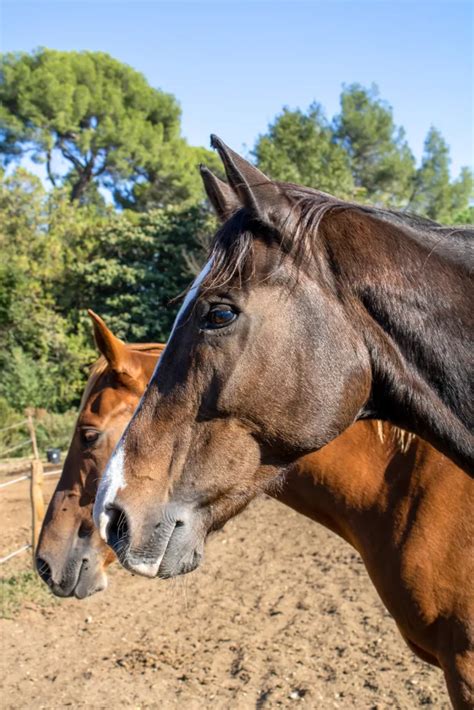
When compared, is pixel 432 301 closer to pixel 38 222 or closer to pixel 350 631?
pixel 350 631

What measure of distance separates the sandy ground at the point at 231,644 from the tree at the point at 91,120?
91.1ft

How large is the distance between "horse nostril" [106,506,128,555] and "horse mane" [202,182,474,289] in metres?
0.61

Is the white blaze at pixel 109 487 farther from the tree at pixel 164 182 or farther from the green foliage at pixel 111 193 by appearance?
the tree at pixel 164 182

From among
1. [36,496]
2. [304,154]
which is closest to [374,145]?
[304,154]

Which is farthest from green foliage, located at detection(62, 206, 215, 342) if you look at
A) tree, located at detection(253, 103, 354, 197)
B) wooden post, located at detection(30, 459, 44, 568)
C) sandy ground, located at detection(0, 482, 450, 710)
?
sandy ground, located at detection(0, 482, 450, 710)

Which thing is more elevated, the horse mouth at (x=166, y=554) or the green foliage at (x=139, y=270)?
the horse mouth at (x=166, y=554)

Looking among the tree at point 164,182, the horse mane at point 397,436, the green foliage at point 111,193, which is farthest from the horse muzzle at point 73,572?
the tree at point 164,182

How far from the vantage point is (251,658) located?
4.59m

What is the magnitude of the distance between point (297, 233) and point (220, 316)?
287 millimetres

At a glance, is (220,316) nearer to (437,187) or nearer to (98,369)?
(98,369)

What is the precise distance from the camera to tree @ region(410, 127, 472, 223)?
32312mm

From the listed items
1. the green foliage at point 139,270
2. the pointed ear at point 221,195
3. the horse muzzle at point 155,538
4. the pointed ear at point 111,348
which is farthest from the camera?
the green foliage at point 139,270

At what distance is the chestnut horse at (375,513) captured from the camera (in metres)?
2.40

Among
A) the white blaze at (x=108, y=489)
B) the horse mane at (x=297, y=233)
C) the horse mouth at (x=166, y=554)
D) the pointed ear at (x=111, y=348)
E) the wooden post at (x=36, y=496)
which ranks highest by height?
the horse mane at (x=297, y=233)
